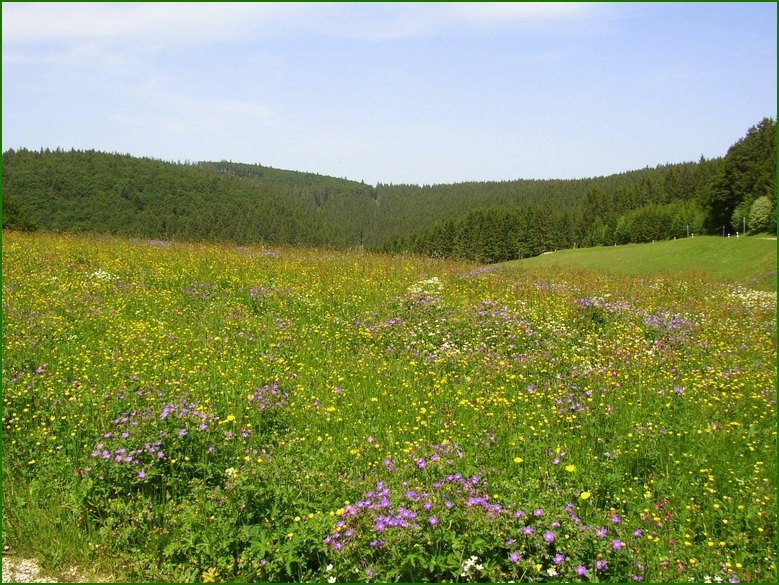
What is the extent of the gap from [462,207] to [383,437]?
19466cm

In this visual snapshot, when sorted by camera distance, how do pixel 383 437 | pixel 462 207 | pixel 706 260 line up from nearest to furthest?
1. pixel 383 437
2. pixel 706 260
3. pixel 462 207

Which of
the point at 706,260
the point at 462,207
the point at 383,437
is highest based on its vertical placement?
the point at 462,207

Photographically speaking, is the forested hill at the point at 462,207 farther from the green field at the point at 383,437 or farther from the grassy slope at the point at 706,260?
the grassy slope at the point at 706,260

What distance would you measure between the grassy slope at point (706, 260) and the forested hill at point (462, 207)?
13.0 metres

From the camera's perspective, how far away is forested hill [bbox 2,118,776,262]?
6450 cm

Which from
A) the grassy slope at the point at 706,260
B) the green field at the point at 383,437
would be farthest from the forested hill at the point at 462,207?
the grassy slope at the point at 706,260

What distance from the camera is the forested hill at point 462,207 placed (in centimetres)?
6450

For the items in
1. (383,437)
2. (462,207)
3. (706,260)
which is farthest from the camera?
(462,207)

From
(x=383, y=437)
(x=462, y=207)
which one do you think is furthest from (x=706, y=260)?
(x=462, y=207)

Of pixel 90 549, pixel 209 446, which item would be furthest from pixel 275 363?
pixel 90 549

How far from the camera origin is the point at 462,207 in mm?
195125

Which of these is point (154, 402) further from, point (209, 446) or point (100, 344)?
point (100, 344)

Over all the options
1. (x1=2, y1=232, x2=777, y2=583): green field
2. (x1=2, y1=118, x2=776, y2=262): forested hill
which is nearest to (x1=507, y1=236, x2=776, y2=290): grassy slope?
(x1=2, y1=118, x2=776, y2=262): forested hill

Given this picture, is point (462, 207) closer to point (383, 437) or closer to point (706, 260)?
point (706, 260)
